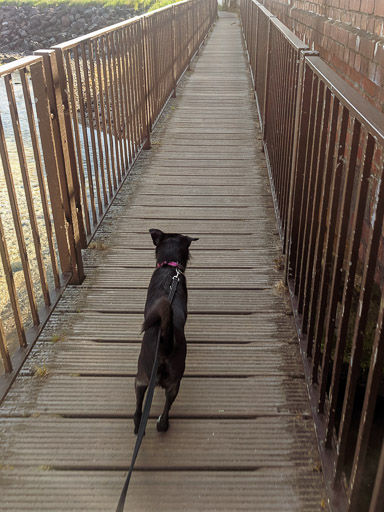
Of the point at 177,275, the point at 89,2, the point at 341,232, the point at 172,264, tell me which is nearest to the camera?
the point at 341,232

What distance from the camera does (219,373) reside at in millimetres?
2600

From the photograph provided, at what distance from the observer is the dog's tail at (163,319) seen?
6.31ft

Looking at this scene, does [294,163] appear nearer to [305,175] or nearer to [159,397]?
[305,175]

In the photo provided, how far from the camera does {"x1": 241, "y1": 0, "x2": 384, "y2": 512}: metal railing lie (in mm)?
1397

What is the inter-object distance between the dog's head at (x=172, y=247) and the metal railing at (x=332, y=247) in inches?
26.1

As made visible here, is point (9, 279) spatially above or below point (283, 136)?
below

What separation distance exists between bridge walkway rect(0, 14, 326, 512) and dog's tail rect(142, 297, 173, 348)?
522mm

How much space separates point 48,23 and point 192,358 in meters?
52.1

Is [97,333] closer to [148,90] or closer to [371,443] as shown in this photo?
[371,443]

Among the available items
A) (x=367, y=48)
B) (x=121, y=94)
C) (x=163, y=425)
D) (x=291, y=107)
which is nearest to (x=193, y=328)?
(x=163, y=425)

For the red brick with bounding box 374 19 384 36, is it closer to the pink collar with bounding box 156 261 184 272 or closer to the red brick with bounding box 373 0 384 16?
the red brick with bounding box 373 0 384 16

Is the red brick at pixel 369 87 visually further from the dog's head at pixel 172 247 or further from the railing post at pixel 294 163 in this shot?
the dog's head at pixel 172 247

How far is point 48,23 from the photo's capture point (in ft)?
156

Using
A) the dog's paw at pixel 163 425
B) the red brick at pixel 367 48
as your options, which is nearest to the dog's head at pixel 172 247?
the dog's paw at pixel 163 425
